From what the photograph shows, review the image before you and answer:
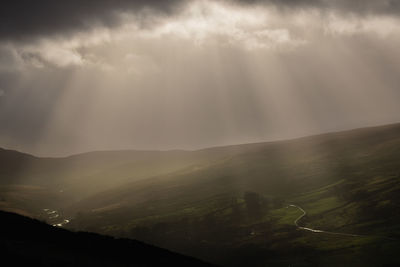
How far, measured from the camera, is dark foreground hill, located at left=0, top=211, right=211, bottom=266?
31453 millimetres

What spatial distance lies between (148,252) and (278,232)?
165563 millimetres

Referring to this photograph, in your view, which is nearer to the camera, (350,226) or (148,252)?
(148,252)

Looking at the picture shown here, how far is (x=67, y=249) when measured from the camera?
120ft

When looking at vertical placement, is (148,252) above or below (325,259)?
Result: above

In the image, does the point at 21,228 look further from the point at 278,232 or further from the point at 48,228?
the point at 278,232

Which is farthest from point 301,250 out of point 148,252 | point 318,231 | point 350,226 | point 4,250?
point 4,250

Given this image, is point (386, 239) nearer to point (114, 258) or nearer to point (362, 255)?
point (362, 255)

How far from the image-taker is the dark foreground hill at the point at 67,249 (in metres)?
31.5

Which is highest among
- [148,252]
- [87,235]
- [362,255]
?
[87,235]

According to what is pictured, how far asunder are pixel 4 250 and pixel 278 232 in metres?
181

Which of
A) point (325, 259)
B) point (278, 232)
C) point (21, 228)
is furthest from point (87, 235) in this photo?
point (278, 232)

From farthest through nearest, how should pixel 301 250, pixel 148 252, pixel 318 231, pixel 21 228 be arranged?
pixel 318 231, pixel 301 250, pixel 148 252, pixel 21 228

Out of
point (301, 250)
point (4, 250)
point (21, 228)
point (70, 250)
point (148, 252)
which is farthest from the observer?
point (301, 250)

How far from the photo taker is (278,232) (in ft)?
649
